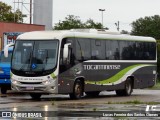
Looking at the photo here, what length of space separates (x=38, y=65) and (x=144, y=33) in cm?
10381

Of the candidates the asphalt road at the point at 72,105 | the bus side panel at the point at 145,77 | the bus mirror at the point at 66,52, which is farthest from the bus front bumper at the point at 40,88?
the bus side panel at the point at 145,77

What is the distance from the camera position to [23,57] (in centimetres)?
2769

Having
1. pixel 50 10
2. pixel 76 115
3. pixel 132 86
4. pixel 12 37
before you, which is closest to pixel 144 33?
pixel 50 10

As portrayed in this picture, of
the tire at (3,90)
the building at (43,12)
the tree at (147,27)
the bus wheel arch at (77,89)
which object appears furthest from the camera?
the tree at (147,27)

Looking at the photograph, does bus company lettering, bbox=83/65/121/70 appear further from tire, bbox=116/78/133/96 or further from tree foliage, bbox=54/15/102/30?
tree foliage, bbox=54/15/102/30

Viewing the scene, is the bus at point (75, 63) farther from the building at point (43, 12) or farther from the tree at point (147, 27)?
the tree at point (147, 27)

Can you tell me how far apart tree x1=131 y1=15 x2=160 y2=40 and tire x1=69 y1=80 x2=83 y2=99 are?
101 m

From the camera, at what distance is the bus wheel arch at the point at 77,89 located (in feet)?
92.8

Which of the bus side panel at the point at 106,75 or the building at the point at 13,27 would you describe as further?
the building at the point at 13,27

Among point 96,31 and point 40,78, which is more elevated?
point 96,31

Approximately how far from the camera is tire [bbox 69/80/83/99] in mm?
28286

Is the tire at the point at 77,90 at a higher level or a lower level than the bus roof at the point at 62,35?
lower

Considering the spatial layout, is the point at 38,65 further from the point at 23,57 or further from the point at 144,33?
the point at 144,33

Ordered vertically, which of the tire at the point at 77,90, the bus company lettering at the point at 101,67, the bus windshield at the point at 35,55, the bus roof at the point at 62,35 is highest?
the bus roof at the point at 62,35
